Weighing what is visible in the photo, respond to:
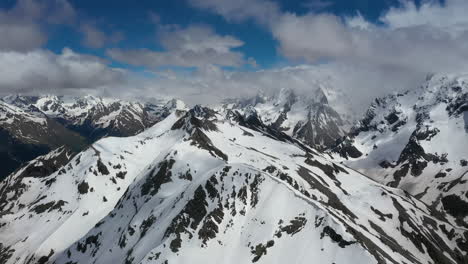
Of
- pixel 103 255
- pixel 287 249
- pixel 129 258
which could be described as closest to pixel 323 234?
pixel 287 249

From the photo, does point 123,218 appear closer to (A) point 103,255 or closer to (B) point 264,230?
(A) point 103,255

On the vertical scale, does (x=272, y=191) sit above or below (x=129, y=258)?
above

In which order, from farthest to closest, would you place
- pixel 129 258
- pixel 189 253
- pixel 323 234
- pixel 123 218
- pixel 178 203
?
1. pixel 123 218
2. pixel 178 203
3. pixel 129 258
4. pixel 189 253
5. pixel 323 234

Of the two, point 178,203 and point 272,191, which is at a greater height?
point 272,191

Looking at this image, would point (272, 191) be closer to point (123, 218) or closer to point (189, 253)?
point (189, 253)

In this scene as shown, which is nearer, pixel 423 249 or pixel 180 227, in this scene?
pixel 180 227

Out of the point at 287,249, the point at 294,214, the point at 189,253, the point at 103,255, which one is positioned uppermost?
the point at 294,214

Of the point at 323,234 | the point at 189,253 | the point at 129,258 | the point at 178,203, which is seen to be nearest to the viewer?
the point at 323,234

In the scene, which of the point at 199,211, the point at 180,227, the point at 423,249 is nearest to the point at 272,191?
the point at 199,211

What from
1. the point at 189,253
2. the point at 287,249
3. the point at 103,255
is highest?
the point at 287,249
